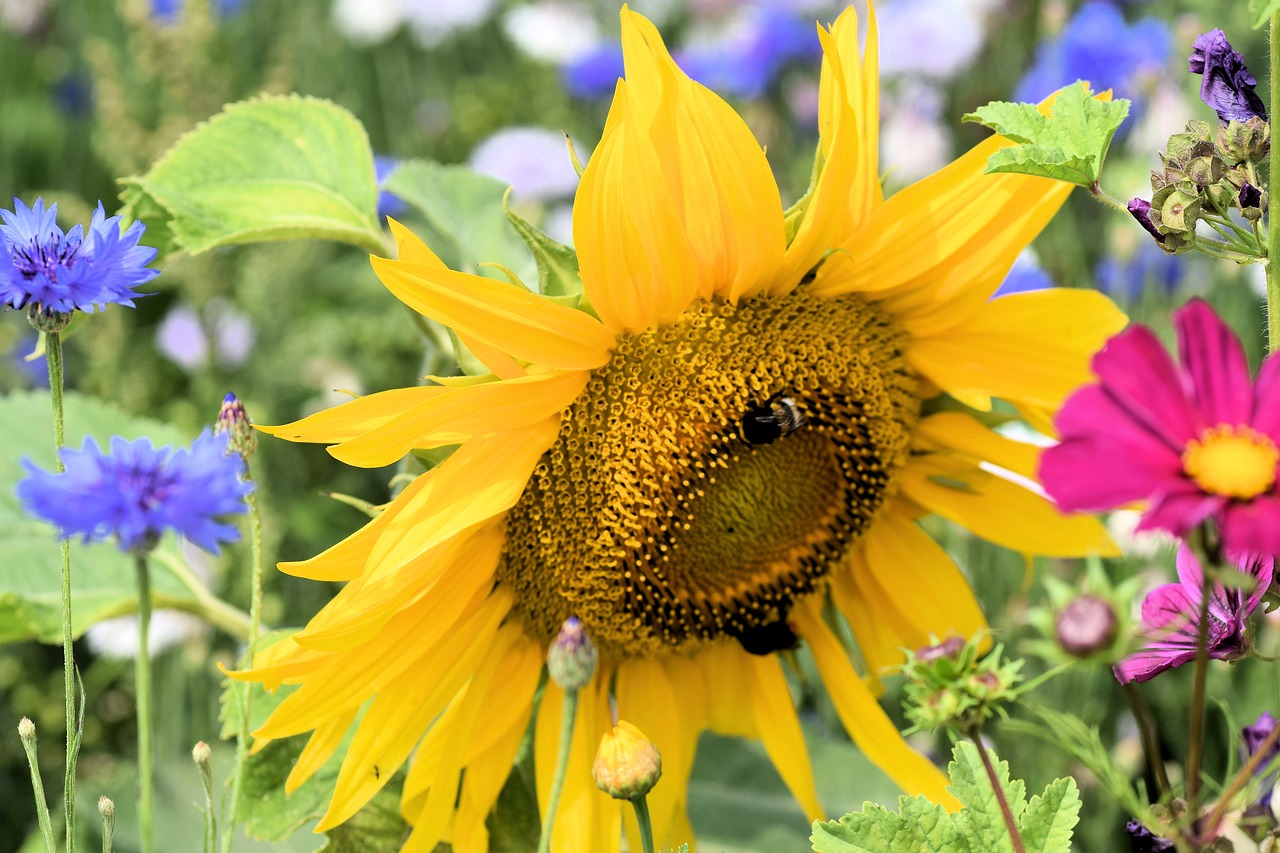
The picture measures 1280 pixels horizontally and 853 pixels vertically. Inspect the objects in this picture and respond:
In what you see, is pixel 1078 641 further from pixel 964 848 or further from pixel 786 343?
pixel 786 343

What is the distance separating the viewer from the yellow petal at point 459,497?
99cm

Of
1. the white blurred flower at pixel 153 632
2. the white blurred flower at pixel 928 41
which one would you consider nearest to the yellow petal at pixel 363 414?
the white blurred flower at pixel 153 632

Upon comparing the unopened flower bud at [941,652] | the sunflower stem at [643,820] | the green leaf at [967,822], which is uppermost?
the unopened flower bud at [941,652]

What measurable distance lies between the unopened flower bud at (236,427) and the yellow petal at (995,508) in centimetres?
61

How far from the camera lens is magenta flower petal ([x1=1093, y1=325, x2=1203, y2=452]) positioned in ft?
2.11

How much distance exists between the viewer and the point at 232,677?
1007 millimetres

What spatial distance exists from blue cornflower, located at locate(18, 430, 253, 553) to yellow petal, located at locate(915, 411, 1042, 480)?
0.66 metres

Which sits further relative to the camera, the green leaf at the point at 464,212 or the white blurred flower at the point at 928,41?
the white blurred flower at the point at 928,41

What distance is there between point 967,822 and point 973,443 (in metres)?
0.47

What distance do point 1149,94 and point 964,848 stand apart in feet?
6.26

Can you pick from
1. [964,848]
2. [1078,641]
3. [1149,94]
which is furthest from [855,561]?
[1149,94]

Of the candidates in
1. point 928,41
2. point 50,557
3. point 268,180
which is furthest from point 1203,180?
point 928,41

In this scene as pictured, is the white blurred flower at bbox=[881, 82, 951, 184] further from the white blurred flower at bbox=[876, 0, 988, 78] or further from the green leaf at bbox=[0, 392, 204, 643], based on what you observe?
the green leaf at bbox=[0, 392, 204, 643]

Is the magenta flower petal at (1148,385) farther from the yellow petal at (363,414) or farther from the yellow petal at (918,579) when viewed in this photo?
the yellow petal at (918,579)
